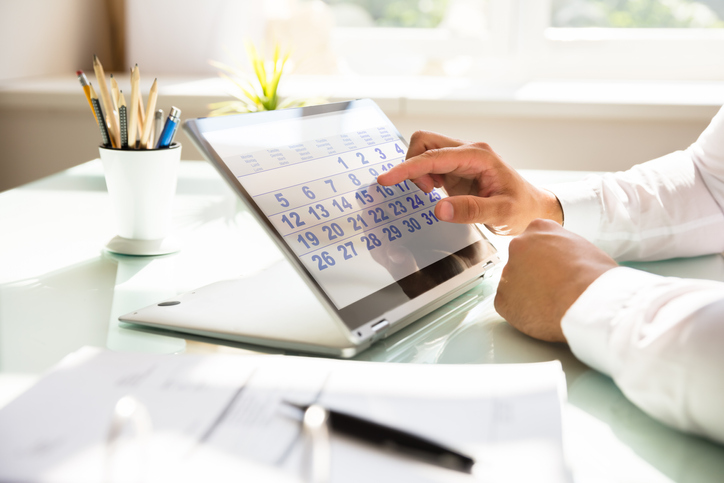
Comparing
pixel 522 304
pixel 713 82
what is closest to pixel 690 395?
pixel 522 304

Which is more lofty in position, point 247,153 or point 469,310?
point 247,153

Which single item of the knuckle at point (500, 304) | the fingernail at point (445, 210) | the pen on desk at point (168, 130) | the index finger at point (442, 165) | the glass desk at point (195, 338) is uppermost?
the pen on desk at point (168, 130)

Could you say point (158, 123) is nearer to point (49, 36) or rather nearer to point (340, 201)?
point (340, 201)

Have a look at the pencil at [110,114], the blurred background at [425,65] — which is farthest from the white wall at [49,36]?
the pencil at [110,114]

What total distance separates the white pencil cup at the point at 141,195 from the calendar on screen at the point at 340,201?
0.20m

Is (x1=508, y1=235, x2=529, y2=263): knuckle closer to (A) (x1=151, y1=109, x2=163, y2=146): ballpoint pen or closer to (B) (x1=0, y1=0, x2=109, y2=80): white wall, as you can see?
(A) (x1=151, y1=109, x2=163, y2=146): ballpoint pen

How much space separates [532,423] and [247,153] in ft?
1.05

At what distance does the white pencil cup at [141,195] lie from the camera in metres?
0.73

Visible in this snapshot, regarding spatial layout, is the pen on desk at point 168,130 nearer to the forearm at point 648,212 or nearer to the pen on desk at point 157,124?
the pen on desk at point 157,124

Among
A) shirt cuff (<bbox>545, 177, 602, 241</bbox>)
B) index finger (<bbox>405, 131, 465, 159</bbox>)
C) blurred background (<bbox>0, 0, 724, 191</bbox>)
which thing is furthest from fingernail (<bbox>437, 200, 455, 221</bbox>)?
blurred background (<bbox>0, 0, 724, 191</bbox>)

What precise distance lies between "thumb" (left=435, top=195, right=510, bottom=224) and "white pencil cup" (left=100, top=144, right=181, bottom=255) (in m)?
0.33

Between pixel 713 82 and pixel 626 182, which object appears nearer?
pixel 626 182

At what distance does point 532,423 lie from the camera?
371mm

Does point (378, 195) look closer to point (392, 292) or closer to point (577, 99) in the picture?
point (392, 292)
